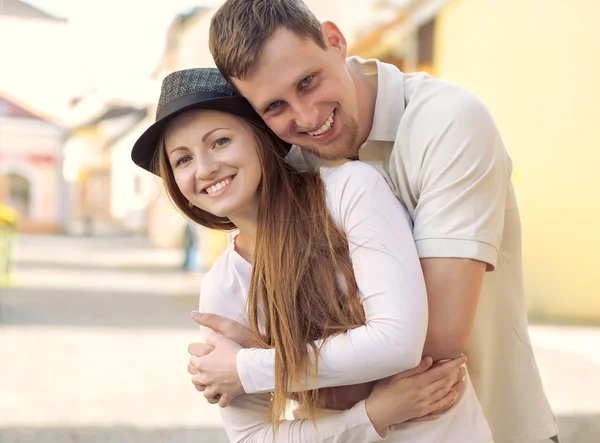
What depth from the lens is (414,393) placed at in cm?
132

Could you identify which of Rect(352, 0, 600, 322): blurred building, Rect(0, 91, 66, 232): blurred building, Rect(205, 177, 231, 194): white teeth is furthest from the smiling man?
Rect(0, 91, 66, 232): blurred building

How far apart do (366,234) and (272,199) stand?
240 millimetres

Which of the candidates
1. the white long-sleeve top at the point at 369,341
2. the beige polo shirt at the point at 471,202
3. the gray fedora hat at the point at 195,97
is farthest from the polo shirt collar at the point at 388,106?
the gray fedora hat at the point at 195,97

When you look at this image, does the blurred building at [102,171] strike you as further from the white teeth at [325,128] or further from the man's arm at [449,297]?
the man's arm at [449,297]

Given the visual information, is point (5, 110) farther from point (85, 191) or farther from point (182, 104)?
point (182, 104)

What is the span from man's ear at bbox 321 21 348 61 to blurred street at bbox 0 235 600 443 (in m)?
2.44

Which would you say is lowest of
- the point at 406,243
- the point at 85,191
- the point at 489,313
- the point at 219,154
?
the point at 85,191

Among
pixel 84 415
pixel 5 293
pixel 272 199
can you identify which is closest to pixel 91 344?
pixel 84 415

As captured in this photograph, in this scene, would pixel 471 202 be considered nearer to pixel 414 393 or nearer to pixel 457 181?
pixel 457 181

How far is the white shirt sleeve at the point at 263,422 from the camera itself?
137 centimetres

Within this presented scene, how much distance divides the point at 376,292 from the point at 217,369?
0.32 m

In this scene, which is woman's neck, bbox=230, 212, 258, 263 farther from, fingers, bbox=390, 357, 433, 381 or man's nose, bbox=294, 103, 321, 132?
fingers, bbox=390, 357, 433, 381

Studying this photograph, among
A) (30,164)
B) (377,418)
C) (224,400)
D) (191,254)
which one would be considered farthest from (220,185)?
(30,164)

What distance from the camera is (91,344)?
6.11 metres
